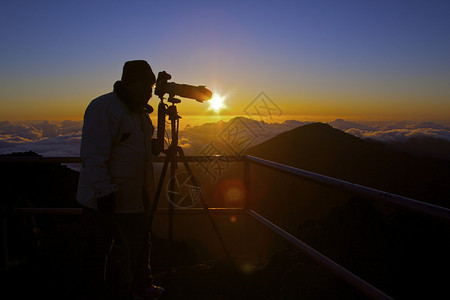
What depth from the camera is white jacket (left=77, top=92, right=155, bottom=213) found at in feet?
6.38

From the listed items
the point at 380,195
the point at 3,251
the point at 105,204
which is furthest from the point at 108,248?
the point at 3,251

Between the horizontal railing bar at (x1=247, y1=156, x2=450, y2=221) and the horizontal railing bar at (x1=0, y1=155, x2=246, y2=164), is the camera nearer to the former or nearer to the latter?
the horizontal railing bar at (x1=0, y1=155, x2=246, y2=164)

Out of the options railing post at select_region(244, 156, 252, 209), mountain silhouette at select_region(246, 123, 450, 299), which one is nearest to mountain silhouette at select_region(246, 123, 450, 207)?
mountain silhouette at select_region(246, 123, 450, 299)

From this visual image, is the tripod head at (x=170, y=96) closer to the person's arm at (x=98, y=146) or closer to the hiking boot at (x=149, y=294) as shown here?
the person's arm at (x=98, y=146)

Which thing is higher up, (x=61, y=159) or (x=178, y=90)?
(x=178, y=90)

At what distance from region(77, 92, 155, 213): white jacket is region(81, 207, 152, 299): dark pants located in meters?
0.12

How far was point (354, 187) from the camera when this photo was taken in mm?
1589

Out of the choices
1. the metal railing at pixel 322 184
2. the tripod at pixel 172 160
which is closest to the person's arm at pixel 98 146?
the tripod at pixel 172 160

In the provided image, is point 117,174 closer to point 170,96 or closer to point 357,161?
point 170,96

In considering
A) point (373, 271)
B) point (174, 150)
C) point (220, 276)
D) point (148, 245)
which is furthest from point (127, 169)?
point (373, 271)

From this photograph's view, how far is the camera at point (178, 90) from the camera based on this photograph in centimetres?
250

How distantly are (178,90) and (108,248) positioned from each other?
52.3 inches

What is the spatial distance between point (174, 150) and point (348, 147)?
57156mm

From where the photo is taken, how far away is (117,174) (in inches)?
84.0
